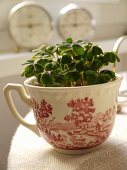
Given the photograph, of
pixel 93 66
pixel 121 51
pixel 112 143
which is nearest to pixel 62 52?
pixel 93 66

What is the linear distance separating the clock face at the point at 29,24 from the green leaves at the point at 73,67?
79 centimetres

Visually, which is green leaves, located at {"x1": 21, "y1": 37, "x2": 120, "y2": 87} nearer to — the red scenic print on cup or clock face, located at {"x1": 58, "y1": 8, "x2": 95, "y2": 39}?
the red scenic print on cup

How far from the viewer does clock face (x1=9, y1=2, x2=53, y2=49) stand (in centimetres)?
121

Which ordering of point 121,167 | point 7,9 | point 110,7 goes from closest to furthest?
1. point 121,167
2. point 7,9
3. point 110,7

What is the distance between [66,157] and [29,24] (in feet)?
2.85

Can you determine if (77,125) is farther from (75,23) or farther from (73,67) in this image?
(75,23)

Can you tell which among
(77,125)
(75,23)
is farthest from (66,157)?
(75,23)

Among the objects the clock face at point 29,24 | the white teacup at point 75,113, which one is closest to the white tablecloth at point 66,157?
the white teacup at point 75,113

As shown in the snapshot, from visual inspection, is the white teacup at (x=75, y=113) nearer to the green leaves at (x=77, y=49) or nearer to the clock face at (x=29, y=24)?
the green leaves at (x=77, y=49)

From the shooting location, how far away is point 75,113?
0.44 metres

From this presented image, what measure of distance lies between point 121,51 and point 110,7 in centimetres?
28

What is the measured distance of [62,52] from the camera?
458mm

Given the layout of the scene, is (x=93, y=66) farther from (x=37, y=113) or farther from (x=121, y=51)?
(x=121, y=51)

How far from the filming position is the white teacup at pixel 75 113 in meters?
0.44
